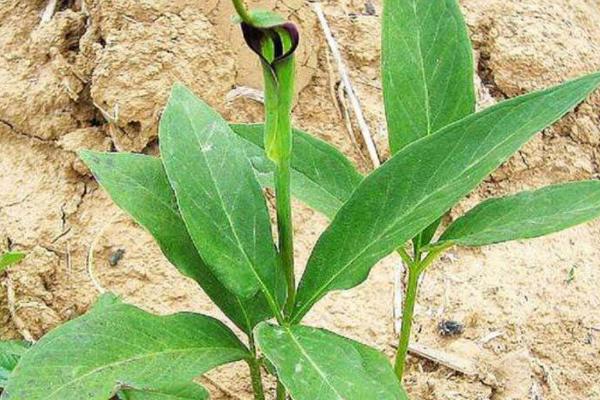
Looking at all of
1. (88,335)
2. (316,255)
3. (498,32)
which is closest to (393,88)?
(316,255)

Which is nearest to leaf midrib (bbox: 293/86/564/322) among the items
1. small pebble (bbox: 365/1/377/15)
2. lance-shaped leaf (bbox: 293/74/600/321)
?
lance-shaped leaf (bbox: 293/74/600/321)

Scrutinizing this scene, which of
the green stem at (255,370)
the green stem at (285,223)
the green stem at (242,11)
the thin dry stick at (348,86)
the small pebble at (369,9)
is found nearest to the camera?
the green stem at (242,11)

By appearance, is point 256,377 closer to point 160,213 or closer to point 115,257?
point 160,213

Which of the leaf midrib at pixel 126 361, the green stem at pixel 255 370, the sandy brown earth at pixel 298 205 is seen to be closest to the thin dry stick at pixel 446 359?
the sandy brown earth at pixel 298 205

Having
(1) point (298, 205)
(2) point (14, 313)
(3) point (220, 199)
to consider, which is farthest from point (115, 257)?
(3) point (220, 199)

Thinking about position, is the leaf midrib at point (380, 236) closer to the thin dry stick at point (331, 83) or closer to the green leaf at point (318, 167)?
the green leaf at point (318, 167)

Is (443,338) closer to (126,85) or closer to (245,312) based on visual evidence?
(245,312)

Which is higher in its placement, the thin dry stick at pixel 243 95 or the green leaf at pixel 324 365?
the thin dry stick at pixel 243 95
